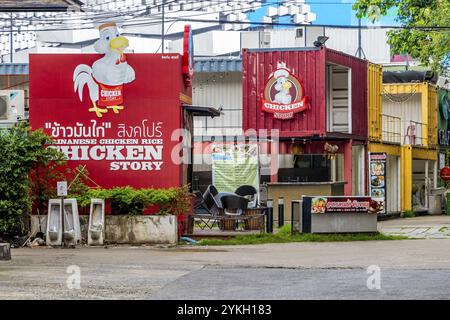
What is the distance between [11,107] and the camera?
1014 inches

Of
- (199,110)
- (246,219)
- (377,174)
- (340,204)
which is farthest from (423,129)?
(199,110)

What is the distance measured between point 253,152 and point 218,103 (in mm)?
11791

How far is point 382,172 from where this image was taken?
3731 centimetres

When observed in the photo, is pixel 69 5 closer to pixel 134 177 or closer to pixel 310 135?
pixel 134 177

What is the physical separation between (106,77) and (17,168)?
315 cm

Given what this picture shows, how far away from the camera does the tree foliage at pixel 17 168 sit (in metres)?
24.0

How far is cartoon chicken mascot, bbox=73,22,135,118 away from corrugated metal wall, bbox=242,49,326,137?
10.4 metres

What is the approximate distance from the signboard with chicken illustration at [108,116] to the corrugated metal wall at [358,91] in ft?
39.3

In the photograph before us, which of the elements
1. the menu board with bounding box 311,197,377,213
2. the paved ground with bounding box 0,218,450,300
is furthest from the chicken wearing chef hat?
the paved ground with bounding box 0,218,450,300

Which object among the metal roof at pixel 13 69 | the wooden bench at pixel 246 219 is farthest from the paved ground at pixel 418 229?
the metal roof at pixel 13 69

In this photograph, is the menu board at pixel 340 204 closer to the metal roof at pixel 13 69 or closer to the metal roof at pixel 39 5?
the metal roof at pixel 39 5

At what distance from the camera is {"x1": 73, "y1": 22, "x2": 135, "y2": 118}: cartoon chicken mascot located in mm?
25250

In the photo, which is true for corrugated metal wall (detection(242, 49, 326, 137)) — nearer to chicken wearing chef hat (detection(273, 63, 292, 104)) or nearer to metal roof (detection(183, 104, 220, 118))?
chicken wearing chef hat (detection(273, 63, 292, 104))

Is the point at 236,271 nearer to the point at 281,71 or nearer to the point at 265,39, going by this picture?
the point at 281,71
